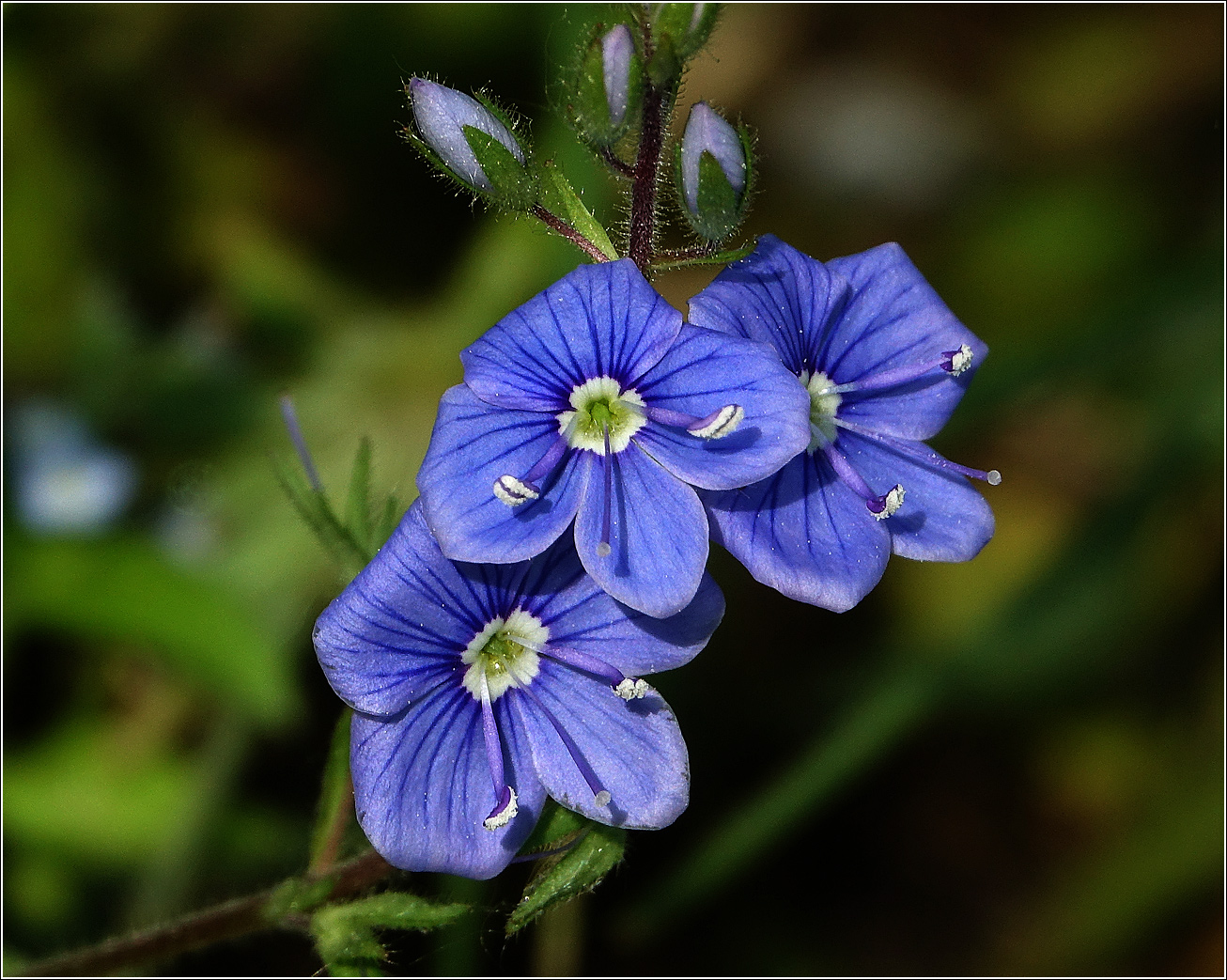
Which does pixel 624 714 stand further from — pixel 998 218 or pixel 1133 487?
pixel 998 218

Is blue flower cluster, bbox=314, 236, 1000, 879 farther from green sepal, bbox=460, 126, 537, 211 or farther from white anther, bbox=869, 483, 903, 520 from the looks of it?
green sepal, bbox=460, 126, 537, 211

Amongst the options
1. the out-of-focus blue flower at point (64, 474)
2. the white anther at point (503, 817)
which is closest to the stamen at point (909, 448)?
the white anther at point (503, 817)

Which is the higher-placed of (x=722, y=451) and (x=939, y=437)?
(x=722, y=451)

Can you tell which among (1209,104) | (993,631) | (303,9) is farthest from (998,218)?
(303,9)

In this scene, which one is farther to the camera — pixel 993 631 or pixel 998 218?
pixel 998 218

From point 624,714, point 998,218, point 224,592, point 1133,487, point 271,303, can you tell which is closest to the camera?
point 624,714

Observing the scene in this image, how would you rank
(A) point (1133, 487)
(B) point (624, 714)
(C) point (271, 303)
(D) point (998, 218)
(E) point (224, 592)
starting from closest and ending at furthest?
1. (B) point (624, 714)
2. (E) point (224, 592)
3. (A) point (1133, 487)
4. (C) point (271, 303)
5. (D) point (998, 218)

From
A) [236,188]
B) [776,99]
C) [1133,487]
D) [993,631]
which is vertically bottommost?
[993,631]
